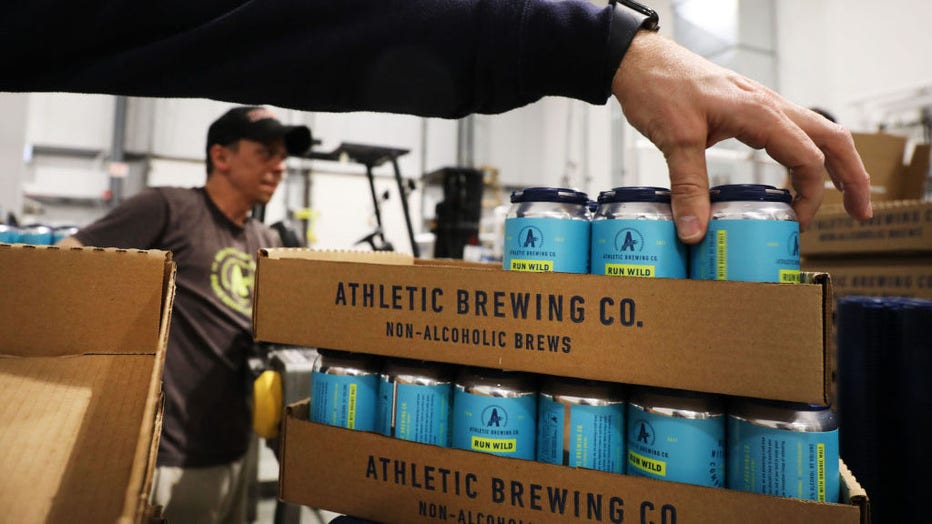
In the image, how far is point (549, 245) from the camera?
0.85 metres

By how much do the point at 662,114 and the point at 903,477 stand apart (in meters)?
0.88

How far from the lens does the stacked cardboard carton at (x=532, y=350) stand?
28.0 inches

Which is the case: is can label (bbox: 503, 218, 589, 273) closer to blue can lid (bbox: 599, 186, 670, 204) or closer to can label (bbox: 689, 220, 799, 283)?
blue can lid (bbox: 599, 186, 670, 204)

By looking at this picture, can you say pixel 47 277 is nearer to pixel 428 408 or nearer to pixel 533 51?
pixel 428 408

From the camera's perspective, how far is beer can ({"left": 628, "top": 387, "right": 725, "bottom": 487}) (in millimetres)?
752

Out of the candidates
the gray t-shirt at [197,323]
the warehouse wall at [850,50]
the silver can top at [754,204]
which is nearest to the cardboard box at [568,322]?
the silver can top at [754,204]

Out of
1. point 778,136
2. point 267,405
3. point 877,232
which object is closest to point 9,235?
point 267,405

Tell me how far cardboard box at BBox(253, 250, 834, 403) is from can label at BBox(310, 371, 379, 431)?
60mm

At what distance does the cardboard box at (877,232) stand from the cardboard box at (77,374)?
6.98 feet

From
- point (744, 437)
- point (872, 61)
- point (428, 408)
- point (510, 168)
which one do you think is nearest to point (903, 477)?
point (744, 437)

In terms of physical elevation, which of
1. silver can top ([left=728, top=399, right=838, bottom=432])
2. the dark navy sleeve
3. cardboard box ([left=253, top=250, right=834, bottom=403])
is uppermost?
the dark navy sleeve

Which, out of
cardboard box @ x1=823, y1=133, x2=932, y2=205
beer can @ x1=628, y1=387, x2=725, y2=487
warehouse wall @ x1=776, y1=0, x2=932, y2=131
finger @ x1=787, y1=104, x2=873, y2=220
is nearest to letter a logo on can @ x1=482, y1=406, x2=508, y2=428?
beer can @ x1=628, y1=387, x2=725, y2=487

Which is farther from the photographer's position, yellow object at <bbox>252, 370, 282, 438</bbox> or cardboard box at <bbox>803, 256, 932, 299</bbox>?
cardboard box at <bbox>803, 256, 932, 299</bbox>

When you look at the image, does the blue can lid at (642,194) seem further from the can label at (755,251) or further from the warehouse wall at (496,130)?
the warehouse wall at (496,130)
